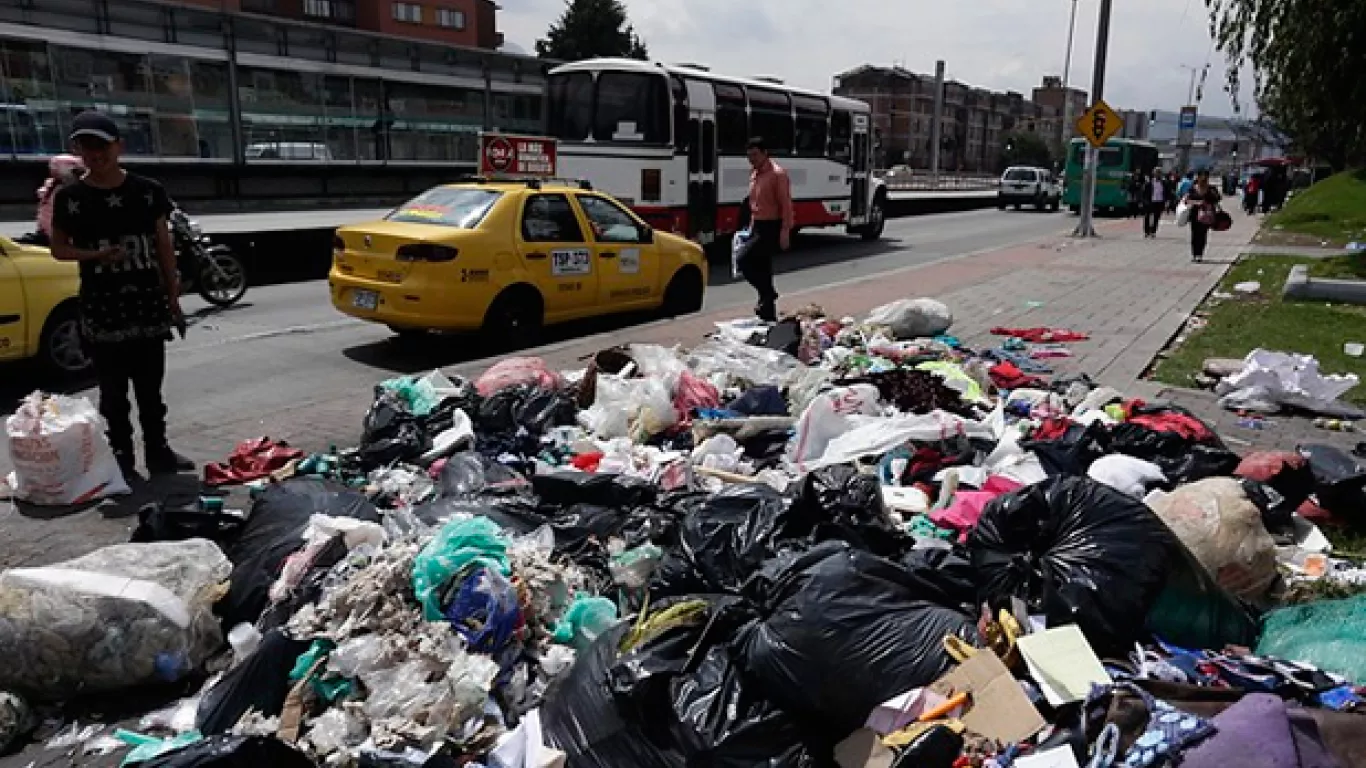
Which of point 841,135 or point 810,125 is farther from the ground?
point 810,125

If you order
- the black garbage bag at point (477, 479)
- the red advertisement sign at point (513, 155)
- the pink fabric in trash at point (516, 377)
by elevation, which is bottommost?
the black garbage bag at point (477, 479)

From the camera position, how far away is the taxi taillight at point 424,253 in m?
8.52

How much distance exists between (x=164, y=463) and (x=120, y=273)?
1104 mm

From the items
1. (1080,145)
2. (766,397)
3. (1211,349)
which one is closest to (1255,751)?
(766,397)

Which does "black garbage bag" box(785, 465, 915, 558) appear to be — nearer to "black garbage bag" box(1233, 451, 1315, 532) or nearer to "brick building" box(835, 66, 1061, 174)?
"black garbage bag" box(1233, 451, 1315, 532)

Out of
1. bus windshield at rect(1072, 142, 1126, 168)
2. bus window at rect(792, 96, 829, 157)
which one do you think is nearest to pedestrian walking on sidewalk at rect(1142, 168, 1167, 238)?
bus window at rect(792, 96, 829, 157)

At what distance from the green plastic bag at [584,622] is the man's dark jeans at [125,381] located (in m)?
3.29

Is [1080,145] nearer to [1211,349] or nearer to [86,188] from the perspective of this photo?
[1211,349]

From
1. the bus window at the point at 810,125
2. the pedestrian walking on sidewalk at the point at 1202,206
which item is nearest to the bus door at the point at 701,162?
the bus window at the point at 810,125

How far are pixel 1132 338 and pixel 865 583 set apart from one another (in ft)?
25.5

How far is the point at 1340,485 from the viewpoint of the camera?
466 centimetres

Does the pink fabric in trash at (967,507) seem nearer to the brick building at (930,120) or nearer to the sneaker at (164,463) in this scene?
the sneaker at (164,463)

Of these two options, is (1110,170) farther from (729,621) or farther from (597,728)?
(597,728)

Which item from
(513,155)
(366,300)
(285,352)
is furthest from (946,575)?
(513,155)
